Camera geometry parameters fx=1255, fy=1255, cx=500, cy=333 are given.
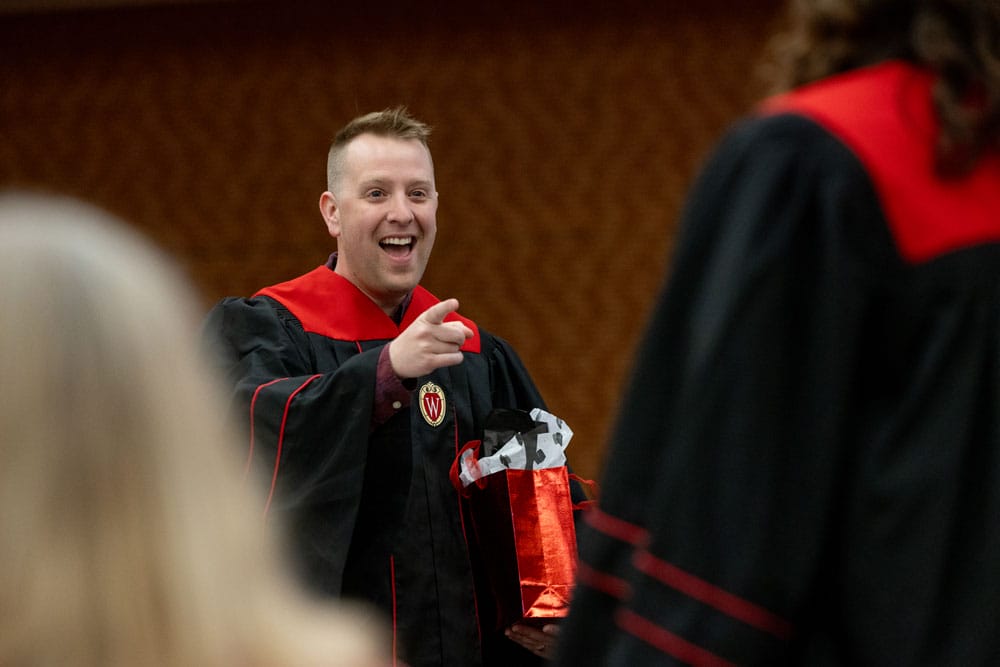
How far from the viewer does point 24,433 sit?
1.04m

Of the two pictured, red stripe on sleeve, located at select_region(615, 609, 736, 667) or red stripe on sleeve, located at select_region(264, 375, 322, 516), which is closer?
red stripe on sleeve, located at select_region(615, 609, 736, 667)

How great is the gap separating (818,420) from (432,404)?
2.44m

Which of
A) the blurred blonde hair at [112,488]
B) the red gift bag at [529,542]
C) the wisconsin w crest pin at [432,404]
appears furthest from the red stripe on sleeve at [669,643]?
the wisconsin w crest pin at [432,404]

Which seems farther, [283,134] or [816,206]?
[283,134]

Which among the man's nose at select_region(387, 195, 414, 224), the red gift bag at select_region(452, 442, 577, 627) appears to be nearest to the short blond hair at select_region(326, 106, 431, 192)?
the man's nose at select_region(387, 195, 414, 224)

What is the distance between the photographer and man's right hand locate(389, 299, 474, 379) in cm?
331

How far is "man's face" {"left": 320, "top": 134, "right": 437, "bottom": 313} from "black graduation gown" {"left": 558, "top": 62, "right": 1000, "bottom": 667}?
2531mm

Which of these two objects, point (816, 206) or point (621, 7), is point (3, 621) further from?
point (621, 7)

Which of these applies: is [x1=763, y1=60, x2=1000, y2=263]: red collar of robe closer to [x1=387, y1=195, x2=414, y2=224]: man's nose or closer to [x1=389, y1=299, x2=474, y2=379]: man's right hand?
[x1=389, y1=299, x2=474, y2=379]: man's right hand

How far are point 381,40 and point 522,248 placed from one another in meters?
1.69

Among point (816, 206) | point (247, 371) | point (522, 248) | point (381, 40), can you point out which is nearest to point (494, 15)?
point (381, 40)

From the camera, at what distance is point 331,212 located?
4035 mm

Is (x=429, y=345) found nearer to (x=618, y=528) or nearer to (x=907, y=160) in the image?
(x=618, y=528)

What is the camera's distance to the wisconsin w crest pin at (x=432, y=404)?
3674 millimetres
